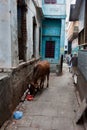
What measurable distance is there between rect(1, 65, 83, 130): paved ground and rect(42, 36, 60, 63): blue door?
5790mm

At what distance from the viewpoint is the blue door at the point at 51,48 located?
12.4 meters

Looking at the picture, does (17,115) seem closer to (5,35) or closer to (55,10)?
(5,35)

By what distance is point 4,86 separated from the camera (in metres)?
3.96

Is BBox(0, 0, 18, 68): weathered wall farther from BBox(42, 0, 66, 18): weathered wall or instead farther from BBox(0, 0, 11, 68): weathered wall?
BBox(42, 0, 66, 18): weathered wall

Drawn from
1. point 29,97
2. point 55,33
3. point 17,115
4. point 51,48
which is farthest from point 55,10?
point 17,115

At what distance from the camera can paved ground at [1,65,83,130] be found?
4.00 m

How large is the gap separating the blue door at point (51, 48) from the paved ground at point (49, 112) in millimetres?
5790

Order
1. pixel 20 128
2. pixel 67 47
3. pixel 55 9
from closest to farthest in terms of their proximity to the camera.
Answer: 1. pixel 20 128
2. pixel 55 9
3. pixel 67 47

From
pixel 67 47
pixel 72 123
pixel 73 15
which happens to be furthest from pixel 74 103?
pixel 67 47

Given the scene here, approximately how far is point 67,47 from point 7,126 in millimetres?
23347

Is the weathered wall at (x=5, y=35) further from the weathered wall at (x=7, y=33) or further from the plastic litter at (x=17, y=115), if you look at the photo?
the plastic litter at (x=17, y=115)

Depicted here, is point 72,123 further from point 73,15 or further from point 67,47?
point 67,47

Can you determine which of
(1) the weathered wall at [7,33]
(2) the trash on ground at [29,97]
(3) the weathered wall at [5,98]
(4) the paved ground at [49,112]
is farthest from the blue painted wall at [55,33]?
(3) the weathered wall at [5,98]

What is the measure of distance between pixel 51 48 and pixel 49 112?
7.96 metres
